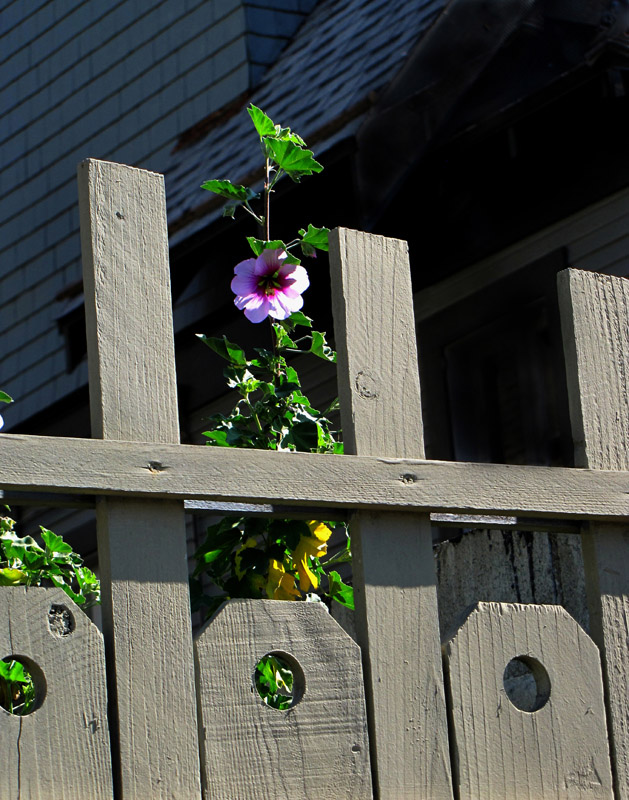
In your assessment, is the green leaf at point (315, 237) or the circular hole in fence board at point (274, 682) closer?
the circular hole in fence board at point (274, 682)

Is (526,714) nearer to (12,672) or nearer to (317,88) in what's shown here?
(12,672)

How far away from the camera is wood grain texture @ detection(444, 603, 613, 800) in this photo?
6.06 feet

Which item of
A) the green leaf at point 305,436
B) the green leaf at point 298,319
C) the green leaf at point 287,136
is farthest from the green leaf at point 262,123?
the green leaf at point 305,436

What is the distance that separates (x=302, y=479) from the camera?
1829 millimetres

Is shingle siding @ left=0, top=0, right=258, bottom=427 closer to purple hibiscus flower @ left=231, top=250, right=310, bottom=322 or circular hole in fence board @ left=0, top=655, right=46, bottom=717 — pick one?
purple hibiscus flower @ left=231, top=250, right=310, bottom=322

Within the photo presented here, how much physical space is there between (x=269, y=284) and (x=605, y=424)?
1.79 feet

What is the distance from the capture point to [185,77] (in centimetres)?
892

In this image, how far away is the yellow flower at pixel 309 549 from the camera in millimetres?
2059

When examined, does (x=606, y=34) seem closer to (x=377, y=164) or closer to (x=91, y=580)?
(x=377, y=164)

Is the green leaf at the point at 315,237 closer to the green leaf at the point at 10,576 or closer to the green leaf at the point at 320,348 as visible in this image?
the green leaf at the point at 320,348

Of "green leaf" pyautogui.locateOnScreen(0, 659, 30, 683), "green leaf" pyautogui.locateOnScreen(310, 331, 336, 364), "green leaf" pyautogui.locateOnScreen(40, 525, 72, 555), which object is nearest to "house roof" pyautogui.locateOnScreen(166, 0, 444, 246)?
"green leaf" pyautogui.locateOnScreen(310, 331, 336, 364)

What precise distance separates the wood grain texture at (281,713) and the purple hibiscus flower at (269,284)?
1.92 feet

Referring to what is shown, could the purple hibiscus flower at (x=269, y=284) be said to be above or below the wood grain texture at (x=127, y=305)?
above

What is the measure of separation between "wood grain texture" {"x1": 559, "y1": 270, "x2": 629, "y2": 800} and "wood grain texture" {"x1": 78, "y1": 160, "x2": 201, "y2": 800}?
A: 622mm
